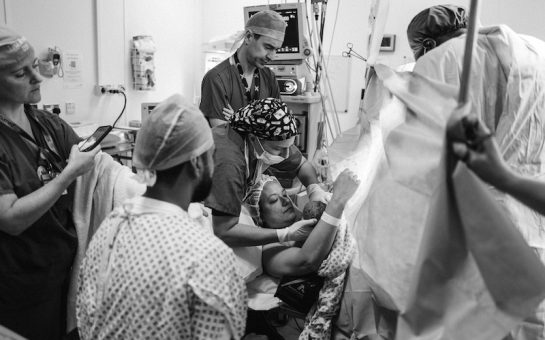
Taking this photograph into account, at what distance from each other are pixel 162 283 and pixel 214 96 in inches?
65.0

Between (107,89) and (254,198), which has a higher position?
(107,89)

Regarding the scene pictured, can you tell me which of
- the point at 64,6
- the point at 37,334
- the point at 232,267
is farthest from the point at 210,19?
the point at 232,267

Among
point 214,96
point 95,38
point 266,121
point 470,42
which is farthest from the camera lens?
point 95,38

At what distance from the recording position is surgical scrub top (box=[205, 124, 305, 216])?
1.51 m

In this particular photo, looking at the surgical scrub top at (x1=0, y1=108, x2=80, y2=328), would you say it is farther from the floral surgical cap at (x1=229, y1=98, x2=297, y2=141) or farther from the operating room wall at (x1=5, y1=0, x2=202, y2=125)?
the operating room wall at (x1=5, y1=0, x2=202, y2=125)

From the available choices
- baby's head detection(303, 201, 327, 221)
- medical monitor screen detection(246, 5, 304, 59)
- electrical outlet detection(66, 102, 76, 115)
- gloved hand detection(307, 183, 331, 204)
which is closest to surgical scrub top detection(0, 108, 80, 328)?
baby's head detection(303, 201, 327, 221)

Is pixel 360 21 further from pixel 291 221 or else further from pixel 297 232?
pixel 297 232

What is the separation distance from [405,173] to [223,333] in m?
0.56

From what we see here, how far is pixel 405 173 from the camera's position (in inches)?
41.2

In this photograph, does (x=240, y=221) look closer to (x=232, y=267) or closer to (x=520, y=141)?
(x=232, y=267)

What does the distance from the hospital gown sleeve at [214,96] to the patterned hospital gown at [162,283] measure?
1.50m

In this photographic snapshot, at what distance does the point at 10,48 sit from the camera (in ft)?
4.38

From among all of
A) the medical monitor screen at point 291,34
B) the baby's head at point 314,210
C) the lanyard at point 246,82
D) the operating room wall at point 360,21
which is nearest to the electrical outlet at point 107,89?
the medical monitor screen at point 291,34

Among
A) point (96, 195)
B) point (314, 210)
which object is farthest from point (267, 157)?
point (96, 195)
